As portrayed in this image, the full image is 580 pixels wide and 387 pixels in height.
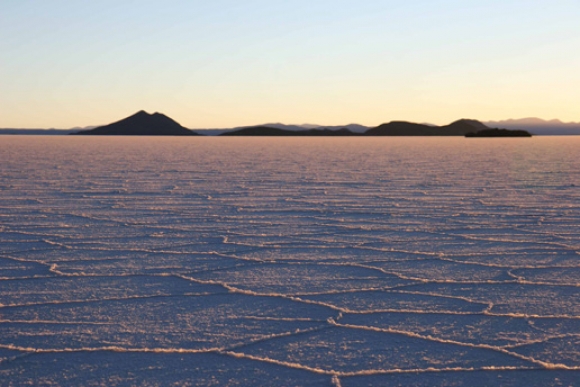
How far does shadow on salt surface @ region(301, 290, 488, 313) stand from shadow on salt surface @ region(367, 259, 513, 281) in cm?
48

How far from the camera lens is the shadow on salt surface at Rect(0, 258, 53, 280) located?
4.14m

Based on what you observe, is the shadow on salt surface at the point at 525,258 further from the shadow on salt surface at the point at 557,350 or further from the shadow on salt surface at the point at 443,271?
the shadow on salt surface at the point at 557,350

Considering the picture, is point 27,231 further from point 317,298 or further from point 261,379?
point 261,379

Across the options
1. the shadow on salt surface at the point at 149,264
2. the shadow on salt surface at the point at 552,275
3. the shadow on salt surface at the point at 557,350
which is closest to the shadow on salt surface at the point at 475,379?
the shadow on salt surface at the point at 557,350

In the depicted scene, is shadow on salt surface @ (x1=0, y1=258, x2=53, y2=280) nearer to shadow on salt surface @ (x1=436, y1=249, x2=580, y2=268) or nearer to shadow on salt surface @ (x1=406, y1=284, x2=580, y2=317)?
shadow on salt surface @ (x1=406, y1=284, x2=580, y2=317)

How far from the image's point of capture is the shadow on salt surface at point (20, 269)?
4.14m

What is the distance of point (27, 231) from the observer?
5789mm

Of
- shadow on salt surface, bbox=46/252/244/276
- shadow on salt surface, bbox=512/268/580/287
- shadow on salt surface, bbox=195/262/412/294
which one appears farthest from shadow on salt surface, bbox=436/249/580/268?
shadow on salt surface, bbox=46/252/244/276

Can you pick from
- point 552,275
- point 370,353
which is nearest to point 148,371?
point 370,353

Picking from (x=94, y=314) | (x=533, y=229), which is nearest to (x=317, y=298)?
(x=94, y=314)

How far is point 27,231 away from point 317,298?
10.3 ft

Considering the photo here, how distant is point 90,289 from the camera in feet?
12.4

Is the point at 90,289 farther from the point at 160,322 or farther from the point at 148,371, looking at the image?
the point at 148,371

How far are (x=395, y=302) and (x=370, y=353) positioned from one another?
2.61ft
